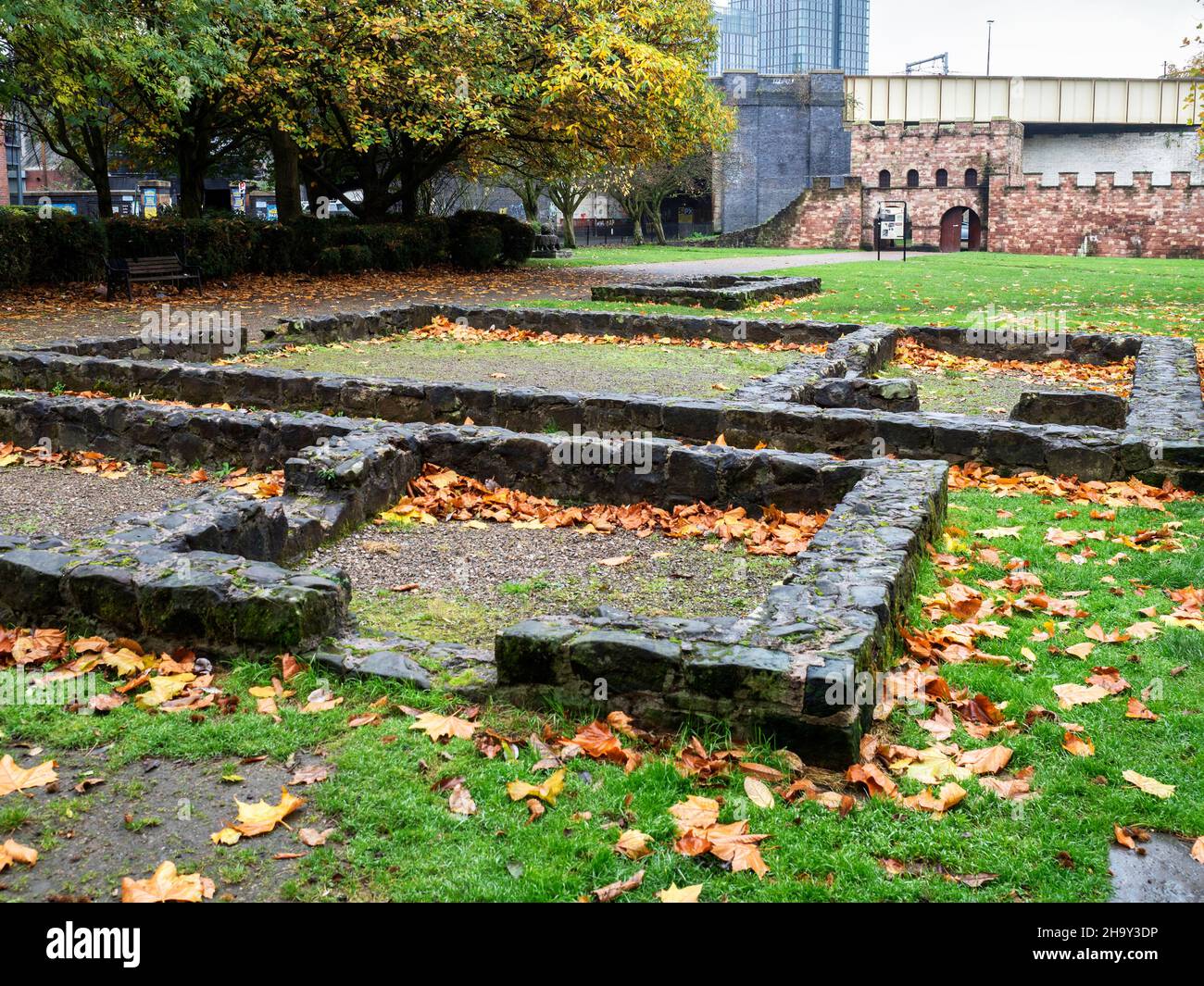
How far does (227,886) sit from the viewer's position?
314 centimetres

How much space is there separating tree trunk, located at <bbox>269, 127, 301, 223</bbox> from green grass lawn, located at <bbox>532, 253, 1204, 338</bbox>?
27.9 feet

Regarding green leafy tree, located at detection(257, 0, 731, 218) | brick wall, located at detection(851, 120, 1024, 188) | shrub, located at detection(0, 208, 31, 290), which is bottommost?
shrub, located at detection(0, 208, 31, 290)

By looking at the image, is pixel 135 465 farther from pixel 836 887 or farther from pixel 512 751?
pixel 836 887

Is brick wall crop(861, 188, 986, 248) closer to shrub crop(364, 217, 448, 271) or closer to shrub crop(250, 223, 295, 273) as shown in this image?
shrub crop(364, 217, 448, 271)

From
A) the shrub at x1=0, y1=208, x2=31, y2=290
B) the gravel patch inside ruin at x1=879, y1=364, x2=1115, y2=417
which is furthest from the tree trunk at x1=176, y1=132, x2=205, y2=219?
the gravel patch inside ruin at x1=879, y1=364, x2=1115, y2=417

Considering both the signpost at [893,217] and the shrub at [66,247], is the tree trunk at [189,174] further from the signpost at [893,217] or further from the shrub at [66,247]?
the signpost at [893,217]

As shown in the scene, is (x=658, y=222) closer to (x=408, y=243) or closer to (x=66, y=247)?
(x=408, y=243)

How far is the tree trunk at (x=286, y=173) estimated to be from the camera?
24.1m

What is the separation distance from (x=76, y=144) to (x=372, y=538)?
25.9 metres

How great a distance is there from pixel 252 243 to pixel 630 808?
21850 mm

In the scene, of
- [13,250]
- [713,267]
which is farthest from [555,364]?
[713,267]

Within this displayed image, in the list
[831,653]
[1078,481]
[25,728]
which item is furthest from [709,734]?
[1078,481]

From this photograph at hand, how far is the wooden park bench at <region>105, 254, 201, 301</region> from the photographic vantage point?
1944cm

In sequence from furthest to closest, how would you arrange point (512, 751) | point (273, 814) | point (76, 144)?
point (76, 144), point (512, 751), point (273, 814)
